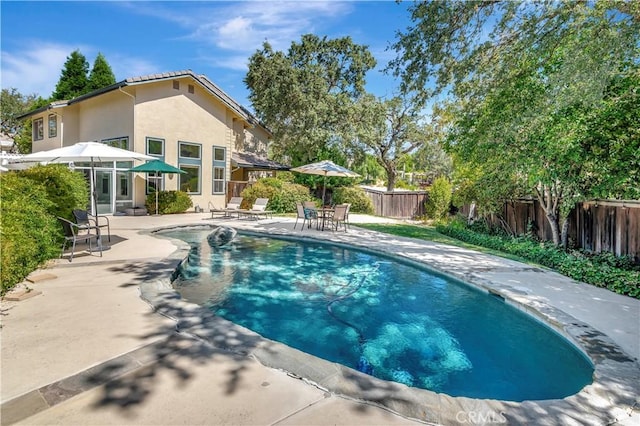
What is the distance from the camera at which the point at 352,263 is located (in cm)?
921

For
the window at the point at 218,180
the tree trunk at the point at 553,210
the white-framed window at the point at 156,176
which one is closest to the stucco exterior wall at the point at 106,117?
the white-framed window at the point at 156,176

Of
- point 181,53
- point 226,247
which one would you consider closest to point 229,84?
point 181,53

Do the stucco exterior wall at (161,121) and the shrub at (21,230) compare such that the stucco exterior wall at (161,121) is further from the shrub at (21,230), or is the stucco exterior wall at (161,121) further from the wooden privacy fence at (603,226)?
the wooden privacy fence at (603,226)

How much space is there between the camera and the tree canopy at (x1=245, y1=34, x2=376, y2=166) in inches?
963

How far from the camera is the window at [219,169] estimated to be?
64.8 feet

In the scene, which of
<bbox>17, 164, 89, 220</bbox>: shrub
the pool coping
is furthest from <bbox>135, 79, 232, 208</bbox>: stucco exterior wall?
→ the pool coping

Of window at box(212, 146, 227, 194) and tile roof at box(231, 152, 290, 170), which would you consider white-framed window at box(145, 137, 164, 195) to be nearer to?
window at box(212, 146, 227, 194)

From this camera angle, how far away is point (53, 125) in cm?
2042

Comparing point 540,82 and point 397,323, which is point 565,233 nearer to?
point 540,82

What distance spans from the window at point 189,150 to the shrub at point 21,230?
12.3m

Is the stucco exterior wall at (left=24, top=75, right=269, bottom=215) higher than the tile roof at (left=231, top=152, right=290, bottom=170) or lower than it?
higher

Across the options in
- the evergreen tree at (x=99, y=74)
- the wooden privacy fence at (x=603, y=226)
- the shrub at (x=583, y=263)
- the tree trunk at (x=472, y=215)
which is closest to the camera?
the shrub at (x=583, y=263)

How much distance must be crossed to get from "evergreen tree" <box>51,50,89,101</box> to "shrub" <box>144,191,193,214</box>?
2030 centimetres

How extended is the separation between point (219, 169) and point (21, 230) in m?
15.9
